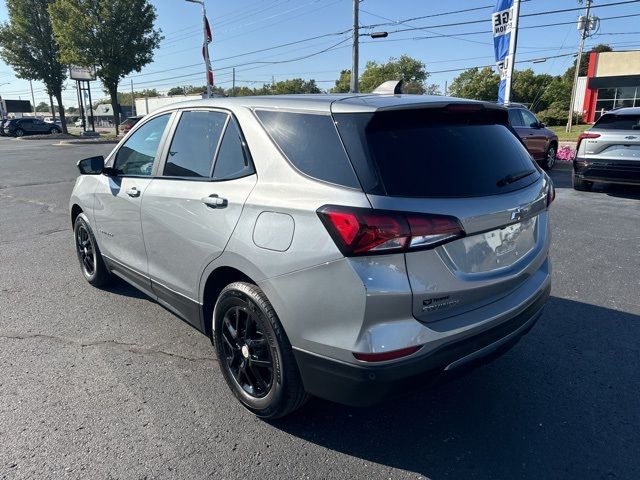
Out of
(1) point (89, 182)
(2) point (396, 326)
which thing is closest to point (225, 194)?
(2) point (396, 326)

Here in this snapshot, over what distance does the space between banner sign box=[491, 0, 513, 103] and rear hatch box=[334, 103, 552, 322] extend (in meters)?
12.7

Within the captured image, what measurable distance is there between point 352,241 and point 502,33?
14.7m

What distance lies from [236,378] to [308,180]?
1333 mm

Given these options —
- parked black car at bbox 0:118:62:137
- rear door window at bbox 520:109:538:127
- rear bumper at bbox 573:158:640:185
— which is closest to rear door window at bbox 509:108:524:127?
rear door window at bbox 520:109:538:127

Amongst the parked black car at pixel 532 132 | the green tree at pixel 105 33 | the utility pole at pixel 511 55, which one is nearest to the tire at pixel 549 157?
the parked black car at pixel 532 132

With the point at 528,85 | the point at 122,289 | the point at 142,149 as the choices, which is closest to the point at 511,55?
the point at 142,149

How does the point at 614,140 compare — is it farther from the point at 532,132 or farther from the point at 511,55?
the point at 511,55

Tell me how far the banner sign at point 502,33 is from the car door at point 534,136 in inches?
65.0

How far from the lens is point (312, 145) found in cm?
238

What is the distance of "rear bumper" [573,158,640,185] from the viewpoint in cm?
854

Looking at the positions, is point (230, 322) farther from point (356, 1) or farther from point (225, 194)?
point (356, 1)

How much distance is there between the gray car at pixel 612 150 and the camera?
845 centimetres

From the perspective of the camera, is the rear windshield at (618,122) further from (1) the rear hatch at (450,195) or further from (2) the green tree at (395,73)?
(2) the green tree at (395,73)

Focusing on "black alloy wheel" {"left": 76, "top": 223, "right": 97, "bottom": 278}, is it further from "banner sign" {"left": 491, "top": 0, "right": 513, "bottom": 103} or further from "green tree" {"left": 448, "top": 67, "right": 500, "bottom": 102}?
"green tree" {"left": 448, "top": 67, "right": 500, "bottom": 102}
